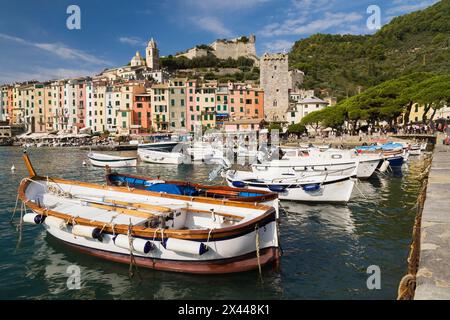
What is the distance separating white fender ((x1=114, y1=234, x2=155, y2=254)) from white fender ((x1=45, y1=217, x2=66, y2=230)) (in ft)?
7.25

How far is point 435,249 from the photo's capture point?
279 inches

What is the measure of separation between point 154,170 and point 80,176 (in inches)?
291

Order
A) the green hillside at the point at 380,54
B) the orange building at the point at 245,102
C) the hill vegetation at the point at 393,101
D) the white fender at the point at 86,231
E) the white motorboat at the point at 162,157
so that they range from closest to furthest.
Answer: the white fender at the point at 86,231
the white motorboat at the point at 162,157
the hill vegetation at the point at 393,101
the orange building at the point at 245,102
the green hillside at the point at 380,54

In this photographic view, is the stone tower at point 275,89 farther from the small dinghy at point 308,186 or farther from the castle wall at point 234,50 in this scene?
the small dinghy at point 308,186

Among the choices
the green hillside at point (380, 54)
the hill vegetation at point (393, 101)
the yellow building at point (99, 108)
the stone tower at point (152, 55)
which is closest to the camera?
the hill vegetation at point (393, 101)

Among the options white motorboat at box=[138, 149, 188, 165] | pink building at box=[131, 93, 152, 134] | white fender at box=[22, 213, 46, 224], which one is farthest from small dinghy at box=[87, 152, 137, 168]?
pink building at box=[131, 93, 152, 134]

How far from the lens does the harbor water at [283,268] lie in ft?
30.0

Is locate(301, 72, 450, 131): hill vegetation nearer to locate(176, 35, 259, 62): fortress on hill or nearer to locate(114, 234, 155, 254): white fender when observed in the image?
locate(114, 234, 155, 254): white fender

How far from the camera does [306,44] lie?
154750 mm

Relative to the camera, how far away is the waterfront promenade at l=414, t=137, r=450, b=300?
18.1 feet

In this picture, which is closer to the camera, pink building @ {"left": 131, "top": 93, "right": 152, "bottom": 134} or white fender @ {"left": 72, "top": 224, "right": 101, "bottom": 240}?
white fender @ {"left": 72, "top": 224, "right": 101, "bottom": 240}

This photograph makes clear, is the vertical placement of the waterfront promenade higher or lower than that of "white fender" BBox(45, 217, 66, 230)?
higher

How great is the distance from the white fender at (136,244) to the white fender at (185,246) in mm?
438

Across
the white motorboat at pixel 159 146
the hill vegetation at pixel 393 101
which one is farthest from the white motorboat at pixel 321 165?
the white motorboat at pixel 159 146
